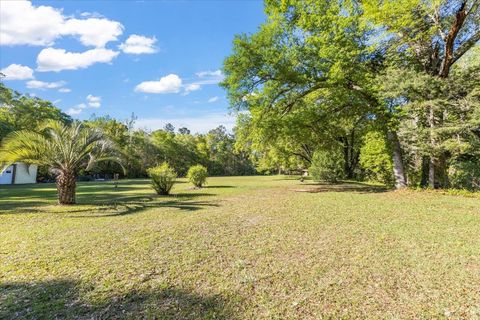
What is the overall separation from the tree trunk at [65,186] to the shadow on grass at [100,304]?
247 inches

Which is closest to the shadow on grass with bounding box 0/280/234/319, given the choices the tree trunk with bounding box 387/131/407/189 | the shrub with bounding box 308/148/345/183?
the tree trunk with bounding box 387/131/407/189

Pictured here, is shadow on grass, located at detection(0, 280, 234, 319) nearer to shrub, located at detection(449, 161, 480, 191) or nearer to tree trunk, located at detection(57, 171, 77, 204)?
tree trunk, located at detection(57, 171, 77, 204)

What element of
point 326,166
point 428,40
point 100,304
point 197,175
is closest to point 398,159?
point 326,166

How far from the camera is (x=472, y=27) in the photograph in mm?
11383

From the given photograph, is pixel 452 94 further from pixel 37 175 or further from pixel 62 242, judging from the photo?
pixel 37 175

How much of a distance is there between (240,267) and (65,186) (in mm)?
7697

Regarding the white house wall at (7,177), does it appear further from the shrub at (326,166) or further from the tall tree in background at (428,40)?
the tall tree in background at (428,40)

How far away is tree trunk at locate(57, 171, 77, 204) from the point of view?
8.74 metres

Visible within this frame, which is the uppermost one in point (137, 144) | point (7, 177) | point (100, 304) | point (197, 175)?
point (137, 144)

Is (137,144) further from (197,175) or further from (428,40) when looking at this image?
(428,40)

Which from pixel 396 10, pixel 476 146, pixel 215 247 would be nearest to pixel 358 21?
pixel 396 10

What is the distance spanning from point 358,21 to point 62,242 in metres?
14.3

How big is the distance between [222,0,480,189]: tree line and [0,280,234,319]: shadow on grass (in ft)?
37.6

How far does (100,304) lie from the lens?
9.40 feet
